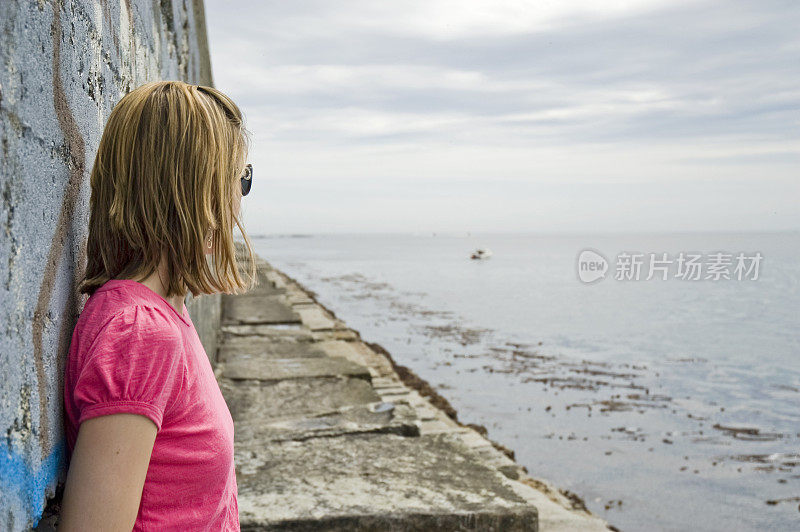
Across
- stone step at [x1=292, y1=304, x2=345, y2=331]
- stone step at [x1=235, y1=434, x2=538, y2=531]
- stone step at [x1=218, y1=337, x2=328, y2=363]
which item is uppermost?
stone step at [x1=235, y1=434, x2=538, y2=531]

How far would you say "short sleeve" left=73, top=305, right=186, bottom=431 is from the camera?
39.6 inches

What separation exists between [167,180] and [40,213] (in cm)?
19

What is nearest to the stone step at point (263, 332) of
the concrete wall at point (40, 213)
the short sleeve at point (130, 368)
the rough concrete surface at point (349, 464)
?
the rough concrete surface at point (349, 464)

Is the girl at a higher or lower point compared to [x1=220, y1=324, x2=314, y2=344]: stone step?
higher

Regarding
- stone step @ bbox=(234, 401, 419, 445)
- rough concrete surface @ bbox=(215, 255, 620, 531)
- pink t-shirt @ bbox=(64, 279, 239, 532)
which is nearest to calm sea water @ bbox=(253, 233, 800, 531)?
rough concrete surface @ bbox=(215, 255, 620, 531)

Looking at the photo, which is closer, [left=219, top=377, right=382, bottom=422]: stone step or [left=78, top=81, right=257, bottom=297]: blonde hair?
[left=78, top=81, right=257, bottom=297]: blonde hair

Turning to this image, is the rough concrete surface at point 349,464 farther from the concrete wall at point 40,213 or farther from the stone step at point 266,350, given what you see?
the concrete wall at point 40,213

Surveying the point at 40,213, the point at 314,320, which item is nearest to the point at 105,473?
the point at 40,213

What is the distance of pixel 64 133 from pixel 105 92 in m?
0.42

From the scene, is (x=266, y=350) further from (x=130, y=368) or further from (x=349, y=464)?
(x=130, y=368)

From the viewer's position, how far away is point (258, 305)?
33.2 feet

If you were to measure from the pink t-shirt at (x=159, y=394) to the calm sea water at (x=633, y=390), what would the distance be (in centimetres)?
598

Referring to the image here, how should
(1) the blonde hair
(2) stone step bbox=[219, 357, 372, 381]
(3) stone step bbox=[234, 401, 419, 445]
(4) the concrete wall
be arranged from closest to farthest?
1. (4) the concrete wall
2. (1) the blonde hair
3. (3) stone step bbox=[234, 401, 419, 445]
4. (2) stone step bbox=[219, 357, 372, 381]

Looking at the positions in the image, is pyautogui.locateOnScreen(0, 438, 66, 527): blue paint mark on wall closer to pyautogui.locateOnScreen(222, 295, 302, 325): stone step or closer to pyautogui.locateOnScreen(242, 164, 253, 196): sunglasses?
pyautogui.locateOnScreen(242, 164, 253, 196): sunglasses
